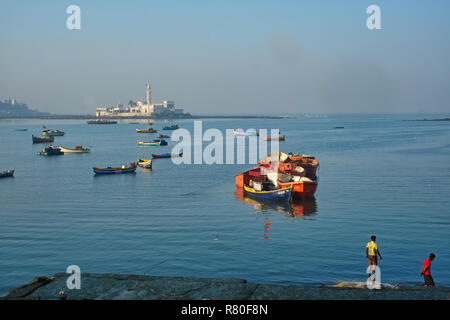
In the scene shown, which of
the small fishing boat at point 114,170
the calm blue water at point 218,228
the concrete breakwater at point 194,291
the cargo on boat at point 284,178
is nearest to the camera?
the concrete breakwater at point 194,291

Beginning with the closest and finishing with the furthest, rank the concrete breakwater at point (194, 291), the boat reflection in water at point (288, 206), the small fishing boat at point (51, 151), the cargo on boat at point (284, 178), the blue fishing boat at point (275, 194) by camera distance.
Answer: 1. the concrete breakwater at point (194, 291)
2. the boat reflection in water at point (288, 206)
3. the blue fishing boat at point (275, 194)
4. the cargo on boat at point (284, 178)
5. the small fishing boat at point (51, 151)

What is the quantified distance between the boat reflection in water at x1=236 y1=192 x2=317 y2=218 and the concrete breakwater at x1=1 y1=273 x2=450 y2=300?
68.7 ft

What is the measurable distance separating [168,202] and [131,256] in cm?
1637

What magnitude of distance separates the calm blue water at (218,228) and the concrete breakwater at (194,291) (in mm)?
6510

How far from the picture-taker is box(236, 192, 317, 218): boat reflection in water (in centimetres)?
3591

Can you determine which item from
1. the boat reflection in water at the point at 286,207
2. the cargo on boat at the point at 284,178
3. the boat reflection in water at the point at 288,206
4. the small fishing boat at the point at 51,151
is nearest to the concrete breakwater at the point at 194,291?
the boat reflection in water at the point at 286,207

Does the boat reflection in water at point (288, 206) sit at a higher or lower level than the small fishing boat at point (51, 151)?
lower

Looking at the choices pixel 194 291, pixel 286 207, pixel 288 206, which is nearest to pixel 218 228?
pixel 286 207

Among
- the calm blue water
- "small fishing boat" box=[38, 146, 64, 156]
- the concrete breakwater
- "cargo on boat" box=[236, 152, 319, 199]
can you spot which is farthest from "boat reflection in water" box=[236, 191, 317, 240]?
"small fishing boat" box=[38, 146, 64, 156]

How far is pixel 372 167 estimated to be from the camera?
2496 inches

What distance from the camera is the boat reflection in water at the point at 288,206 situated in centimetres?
3591

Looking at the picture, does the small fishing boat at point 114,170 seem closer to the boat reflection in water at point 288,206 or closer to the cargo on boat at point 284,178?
the cargo on boat at point 284,178
